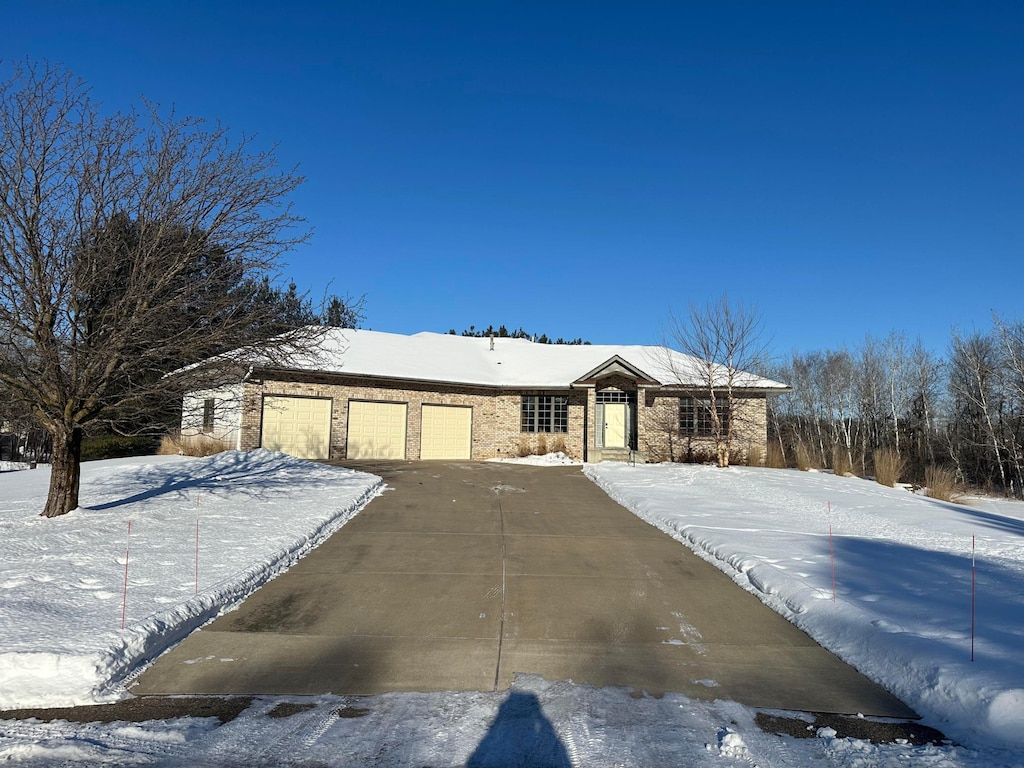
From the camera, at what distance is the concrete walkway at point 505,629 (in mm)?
5543

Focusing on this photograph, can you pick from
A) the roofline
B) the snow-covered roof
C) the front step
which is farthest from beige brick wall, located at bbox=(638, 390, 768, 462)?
the snow-covered roof

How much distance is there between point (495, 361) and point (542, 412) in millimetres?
4478

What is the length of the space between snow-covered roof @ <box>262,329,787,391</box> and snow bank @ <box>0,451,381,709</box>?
894cm

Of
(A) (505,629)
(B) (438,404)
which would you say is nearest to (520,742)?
(A) (505,629)

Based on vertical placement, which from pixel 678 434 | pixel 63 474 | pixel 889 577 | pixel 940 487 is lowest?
pixel 889 577

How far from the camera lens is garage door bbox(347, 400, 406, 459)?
2498 cm

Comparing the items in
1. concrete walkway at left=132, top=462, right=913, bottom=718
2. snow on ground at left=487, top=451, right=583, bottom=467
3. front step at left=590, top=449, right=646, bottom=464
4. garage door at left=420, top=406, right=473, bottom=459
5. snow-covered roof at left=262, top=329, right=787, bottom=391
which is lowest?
concrete walkway at left=132, top=462, right=913, bottom=718

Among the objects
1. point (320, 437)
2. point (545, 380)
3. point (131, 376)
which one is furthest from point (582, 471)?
point (131, 376)

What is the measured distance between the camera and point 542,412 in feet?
91.0

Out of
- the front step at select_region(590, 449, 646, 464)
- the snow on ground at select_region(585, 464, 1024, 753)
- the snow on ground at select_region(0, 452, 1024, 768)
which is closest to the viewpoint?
the snow on ground at select_region(0, 452, 1024, 768)

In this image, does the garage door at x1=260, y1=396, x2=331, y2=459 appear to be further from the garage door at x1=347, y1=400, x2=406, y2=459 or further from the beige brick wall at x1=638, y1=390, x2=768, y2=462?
the beige brick wall at x1=638, y1=390, x2=768, y2=462

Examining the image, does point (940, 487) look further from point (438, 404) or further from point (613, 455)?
point (438, 404)

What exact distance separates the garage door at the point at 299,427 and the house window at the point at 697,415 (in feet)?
44.5

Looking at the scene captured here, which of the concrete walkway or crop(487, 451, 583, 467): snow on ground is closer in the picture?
the concrete walkway
